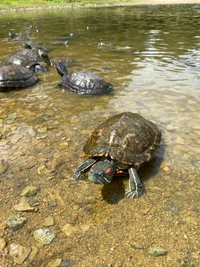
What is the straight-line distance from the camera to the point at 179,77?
34.4ft

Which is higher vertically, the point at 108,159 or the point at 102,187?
the point at 108,159

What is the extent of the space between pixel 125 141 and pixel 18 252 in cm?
267

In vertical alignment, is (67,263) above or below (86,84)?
below

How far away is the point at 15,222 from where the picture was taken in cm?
381

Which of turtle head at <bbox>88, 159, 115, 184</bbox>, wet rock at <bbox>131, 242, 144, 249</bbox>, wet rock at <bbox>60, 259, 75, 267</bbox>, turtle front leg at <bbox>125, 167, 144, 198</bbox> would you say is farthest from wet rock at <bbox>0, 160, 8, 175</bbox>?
wet rock at <bbox>131, 242, 144, 249</bbox>

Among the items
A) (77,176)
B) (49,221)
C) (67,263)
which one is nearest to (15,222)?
(49,221)

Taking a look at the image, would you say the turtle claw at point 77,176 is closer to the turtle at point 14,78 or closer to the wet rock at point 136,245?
the wet rock at point 136,245

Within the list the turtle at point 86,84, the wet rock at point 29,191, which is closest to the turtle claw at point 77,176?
the wet rock at point 29,191

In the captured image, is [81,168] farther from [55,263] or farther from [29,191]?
[55,263]

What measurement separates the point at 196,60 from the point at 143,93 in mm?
5969

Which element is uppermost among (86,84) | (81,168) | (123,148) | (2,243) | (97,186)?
(123,148)

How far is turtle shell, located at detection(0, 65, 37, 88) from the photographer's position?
9.43 metres

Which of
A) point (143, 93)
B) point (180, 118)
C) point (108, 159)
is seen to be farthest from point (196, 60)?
point (108, 159)

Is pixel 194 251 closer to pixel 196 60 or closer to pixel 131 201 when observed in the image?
pixel 131 201
